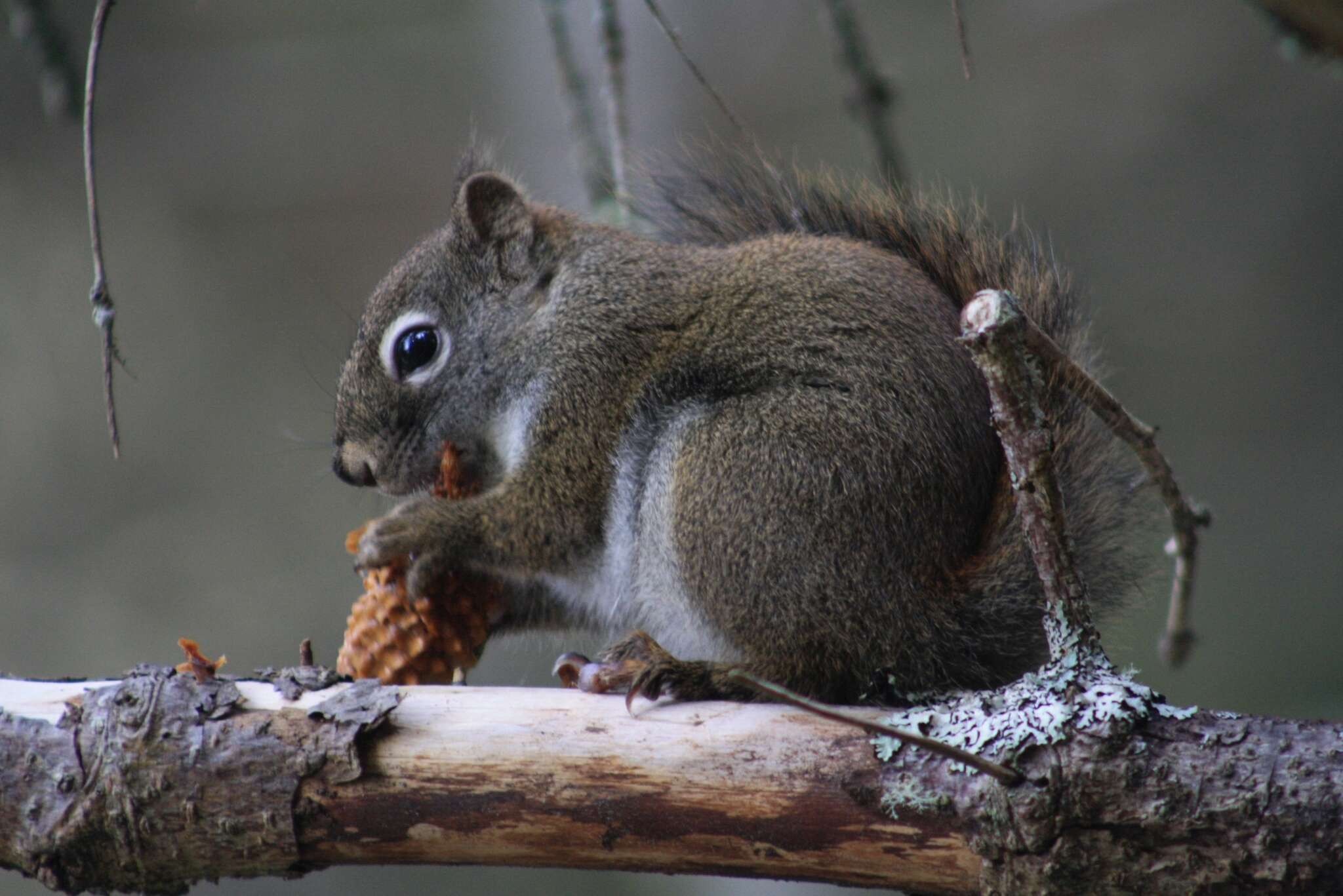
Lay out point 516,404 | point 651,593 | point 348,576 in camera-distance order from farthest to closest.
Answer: point 348,576 < point 516,404 < point 651,593

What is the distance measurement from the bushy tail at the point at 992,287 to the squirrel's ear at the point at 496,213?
0.93ft

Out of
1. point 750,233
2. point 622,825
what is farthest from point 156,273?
point 622,825

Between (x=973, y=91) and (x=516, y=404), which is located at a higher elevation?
(x=973, y=91)

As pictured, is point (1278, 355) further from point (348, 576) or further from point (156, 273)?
point (156, 273)

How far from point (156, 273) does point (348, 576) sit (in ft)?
6.00

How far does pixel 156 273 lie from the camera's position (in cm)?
561

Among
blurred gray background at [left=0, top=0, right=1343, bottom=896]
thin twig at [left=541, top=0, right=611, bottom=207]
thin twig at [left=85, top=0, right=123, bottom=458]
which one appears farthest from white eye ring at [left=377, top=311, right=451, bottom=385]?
blurred gray background at [left=0, top=0, right=1343, bottom=896]

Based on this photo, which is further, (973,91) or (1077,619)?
(973,91)

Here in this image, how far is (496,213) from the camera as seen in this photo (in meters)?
2.20

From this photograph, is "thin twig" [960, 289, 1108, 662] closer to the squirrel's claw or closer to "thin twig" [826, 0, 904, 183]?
the squirrel's claw

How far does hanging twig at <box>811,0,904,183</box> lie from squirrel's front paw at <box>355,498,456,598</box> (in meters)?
1.01

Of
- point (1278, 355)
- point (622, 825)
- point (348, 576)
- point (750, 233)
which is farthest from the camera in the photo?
point (348, 576)

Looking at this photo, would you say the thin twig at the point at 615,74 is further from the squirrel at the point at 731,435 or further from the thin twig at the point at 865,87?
the thin twig at the point at 865,87

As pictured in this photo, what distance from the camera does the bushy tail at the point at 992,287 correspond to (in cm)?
161
